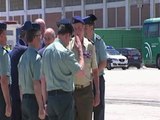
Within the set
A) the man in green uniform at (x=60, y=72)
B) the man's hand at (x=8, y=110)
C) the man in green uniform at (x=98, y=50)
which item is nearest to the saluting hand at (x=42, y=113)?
the man in green uniform at (x=60, y=72)

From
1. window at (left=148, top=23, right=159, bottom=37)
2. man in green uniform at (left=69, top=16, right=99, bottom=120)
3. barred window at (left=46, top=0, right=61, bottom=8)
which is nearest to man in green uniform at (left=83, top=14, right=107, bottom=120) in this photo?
man in green uniform at (left=69, top=16, right=99, bottom=120)

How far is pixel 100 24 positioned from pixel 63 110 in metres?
54.4

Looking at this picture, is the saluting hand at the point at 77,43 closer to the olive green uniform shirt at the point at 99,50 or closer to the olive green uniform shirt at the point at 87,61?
the olive green uniform shirt at the point at 87,61

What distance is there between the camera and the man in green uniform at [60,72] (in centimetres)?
614

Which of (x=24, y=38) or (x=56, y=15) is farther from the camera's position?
(x=56, y=15)

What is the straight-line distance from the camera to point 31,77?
6449mm

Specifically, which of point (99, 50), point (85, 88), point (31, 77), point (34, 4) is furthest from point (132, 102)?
point (34, 4)

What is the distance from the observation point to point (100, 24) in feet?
198

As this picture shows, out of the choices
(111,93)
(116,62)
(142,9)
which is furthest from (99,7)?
(111,93)

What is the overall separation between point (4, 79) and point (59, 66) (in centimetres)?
108

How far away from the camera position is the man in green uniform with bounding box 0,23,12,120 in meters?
6.81

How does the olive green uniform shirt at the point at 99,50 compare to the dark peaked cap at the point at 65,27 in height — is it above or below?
below

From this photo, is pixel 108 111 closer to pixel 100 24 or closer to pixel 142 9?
A: pixel 142 9

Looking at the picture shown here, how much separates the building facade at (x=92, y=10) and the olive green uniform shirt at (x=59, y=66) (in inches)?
1884
